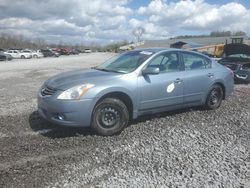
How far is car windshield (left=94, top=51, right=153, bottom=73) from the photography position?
6.26 meters

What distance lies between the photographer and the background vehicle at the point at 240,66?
12.6 metres

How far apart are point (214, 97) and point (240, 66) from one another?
5.92m

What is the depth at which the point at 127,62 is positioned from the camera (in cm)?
657

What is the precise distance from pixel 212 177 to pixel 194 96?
313 centimetres

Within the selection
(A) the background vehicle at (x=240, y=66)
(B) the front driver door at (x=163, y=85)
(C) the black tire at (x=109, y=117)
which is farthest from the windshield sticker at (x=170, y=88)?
(A) the background vehicle at (x=240, y=66)

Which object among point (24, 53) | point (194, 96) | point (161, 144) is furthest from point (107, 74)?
point (24, 53)

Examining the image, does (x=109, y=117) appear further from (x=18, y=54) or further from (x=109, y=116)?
(x=18, y=54)

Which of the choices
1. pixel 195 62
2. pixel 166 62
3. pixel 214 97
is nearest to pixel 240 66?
pixel 214 97

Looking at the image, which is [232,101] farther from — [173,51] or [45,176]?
[45,176]

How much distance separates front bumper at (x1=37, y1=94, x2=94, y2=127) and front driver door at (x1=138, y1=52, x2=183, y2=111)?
1.14 metres

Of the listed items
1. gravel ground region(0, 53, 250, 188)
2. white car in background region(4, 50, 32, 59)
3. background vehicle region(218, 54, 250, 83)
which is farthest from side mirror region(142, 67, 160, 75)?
white car in background region(4, 50, 32, 59)

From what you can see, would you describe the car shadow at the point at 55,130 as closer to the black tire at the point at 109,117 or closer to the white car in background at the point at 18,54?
the black tire at the point at 109,117

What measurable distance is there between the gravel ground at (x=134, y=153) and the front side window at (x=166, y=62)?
108 cm

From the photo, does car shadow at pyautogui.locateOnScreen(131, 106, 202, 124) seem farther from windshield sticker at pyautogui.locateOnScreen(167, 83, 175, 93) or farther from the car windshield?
the car windshield
